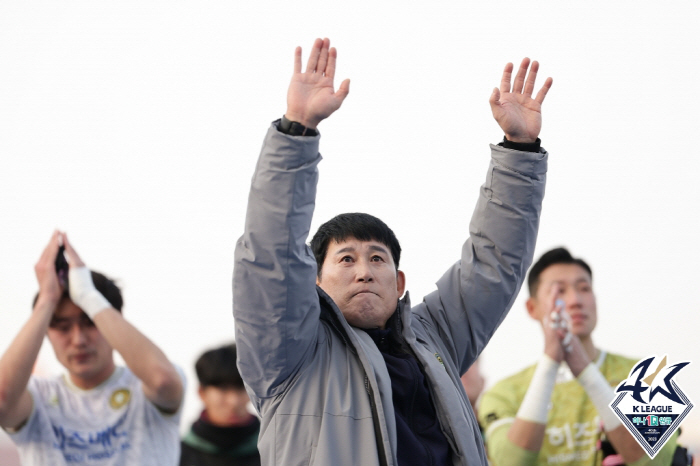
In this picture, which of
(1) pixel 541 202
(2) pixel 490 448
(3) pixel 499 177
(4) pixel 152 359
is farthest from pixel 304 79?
(2) pixel 490 448

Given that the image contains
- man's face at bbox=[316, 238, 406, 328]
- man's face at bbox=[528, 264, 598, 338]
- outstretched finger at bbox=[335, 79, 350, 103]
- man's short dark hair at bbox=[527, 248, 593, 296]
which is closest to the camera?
outstretched finger at bbox=[335, 79, 350, 103]

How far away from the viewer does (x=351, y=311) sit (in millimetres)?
2154

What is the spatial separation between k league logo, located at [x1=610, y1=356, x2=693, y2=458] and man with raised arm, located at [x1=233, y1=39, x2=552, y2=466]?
146 cm

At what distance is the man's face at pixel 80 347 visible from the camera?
10.6 ft

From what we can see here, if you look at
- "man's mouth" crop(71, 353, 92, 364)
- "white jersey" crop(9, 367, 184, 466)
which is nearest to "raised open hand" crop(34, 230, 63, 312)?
"man's mouth" crop(71, 353, 92, 364)

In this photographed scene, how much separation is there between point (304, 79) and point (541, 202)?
83cm

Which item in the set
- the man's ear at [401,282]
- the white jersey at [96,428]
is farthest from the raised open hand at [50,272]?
the man's ear at [401,282]

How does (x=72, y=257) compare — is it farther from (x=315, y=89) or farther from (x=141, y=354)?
(x=315, y=89)

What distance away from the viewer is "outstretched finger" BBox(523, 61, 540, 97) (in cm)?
251

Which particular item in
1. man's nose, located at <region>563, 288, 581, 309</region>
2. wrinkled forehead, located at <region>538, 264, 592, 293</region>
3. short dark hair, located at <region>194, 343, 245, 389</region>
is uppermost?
wrinkled forehead, located at <region>538, 264, 592, 293</region>

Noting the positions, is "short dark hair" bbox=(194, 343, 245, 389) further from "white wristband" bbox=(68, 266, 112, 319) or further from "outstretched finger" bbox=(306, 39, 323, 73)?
"outstretched finger" bbox=(306, 39, 323, 73)

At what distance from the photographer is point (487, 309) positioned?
2334 millimetres

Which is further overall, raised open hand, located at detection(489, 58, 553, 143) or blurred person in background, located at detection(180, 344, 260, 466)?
blurred person in background, located at detection(180, 344, 260, 466)

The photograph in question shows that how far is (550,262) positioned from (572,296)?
26 cm
